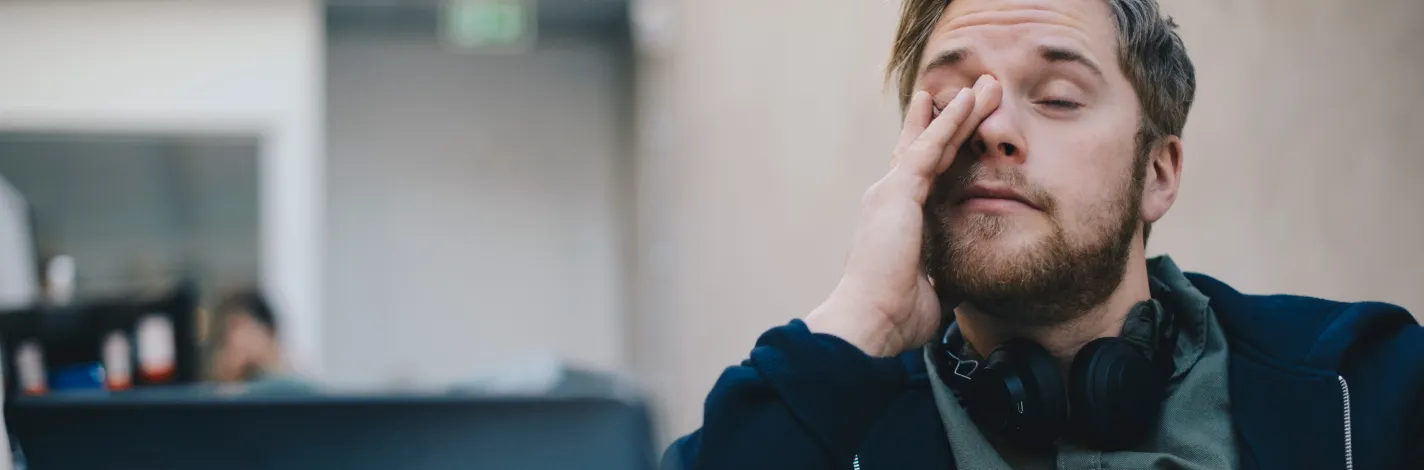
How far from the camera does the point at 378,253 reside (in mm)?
5688

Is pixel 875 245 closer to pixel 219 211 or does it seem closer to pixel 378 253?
pixel 219 211

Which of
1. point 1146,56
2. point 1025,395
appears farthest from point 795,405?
point 1146,56

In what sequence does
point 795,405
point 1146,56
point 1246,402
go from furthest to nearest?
point 1146,56, point 1246,402, point 795,405

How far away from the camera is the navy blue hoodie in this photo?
0.98m

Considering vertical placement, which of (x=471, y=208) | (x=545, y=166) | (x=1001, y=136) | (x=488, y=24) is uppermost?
(x=1001, y=136)

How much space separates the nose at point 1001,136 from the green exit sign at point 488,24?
177 inches

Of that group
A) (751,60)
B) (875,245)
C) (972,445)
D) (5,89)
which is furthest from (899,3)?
(5,89)

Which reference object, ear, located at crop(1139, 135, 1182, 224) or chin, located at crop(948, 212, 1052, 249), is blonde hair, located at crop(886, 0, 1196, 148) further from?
chin, located at crop(948, 212, 1052, 249)

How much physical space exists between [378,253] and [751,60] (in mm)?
3620

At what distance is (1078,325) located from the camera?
116cm

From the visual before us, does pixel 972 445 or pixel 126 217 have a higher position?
pixel 972 445

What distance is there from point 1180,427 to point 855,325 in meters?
0.32

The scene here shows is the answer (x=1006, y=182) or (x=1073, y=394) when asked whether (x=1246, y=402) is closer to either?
(x=1073, y=394)

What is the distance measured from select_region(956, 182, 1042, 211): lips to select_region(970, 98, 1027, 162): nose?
3cm
